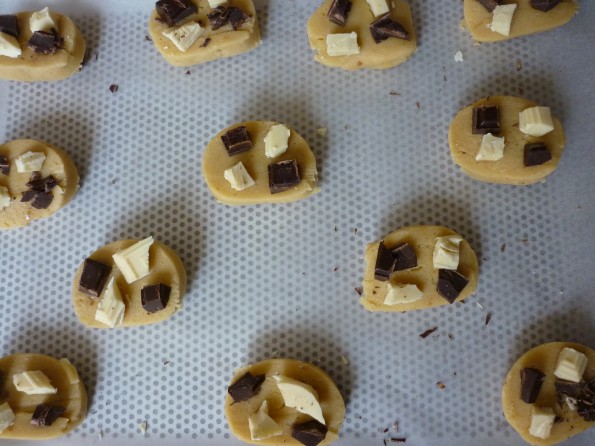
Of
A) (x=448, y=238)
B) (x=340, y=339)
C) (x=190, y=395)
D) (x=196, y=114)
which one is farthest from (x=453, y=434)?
(x=196, y=114)

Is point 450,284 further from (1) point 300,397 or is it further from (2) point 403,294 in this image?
(1) point 300,397

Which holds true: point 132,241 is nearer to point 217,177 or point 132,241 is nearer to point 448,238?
point 217,177

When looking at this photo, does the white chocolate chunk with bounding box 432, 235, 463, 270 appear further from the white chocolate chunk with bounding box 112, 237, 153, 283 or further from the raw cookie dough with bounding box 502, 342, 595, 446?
the white chocolate chunk with bounding box 112, 237, 153, 283

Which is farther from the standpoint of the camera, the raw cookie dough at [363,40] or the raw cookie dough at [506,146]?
the raw cookie dough at [363,40]

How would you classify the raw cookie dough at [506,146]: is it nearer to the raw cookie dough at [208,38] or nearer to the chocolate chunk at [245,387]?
the raw cookie dough at [208,38]

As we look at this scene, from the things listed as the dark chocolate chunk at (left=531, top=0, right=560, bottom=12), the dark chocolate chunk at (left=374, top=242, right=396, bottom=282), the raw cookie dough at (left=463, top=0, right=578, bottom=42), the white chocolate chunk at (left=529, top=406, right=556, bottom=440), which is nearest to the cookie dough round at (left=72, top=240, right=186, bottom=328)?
the dark chocolate chunk at (left=374, top=242, right=396, bottom=282)

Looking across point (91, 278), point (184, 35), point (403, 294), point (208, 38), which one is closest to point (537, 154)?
point (403, 294)

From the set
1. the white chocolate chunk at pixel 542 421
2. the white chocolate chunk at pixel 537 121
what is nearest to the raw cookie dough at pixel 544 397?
the white chocolate chunk at pixel 542 421
